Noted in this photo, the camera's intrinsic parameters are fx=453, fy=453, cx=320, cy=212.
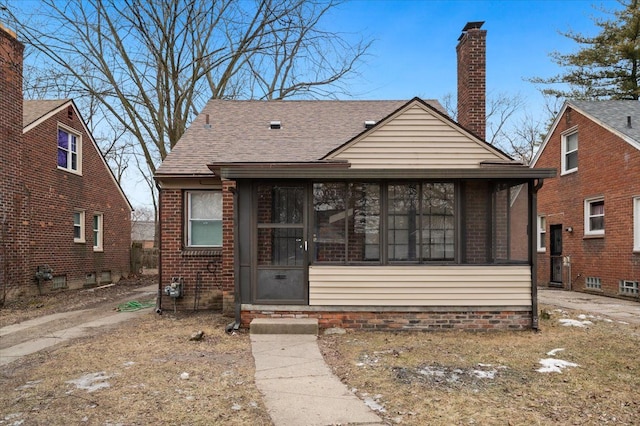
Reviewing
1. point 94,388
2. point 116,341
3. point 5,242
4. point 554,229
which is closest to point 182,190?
point 116,341

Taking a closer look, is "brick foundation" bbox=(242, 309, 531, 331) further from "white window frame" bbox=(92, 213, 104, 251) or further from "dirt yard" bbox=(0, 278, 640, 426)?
"white window frame" bbox=(92, 213, 104, 251)

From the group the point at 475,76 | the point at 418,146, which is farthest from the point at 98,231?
the point at 475,76

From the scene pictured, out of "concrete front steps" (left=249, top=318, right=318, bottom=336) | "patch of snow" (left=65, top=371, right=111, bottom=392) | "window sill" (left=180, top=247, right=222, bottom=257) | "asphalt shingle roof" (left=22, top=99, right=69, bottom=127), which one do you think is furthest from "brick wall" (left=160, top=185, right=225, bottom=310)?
"asphalt shingle roof" (left=22, top=99, right=69, bottom=127)

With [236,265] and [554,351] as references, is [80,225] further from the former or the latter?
[554,351]

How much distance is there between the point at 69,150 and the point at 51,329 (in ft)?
27.1

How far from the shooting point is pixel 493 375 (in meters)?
5.23

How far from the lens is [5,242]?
11.0 metres

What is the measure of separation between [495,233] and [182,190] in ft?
21.0

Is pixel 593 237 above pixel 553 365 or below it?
above

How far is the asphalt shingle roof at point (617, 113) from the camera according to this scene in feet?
40.8

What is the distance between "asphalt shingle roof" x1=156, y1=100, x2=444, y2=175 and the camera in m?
9.73

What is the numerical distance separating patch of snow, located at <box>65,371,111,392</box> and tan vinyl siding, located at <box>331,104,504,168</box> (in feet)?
16.4

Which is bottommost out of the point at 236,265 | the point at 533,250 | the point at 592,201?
the point at 236,265

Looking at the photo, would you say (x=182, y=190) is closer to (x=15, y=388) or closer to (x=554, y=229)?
(x=15, y=388)
